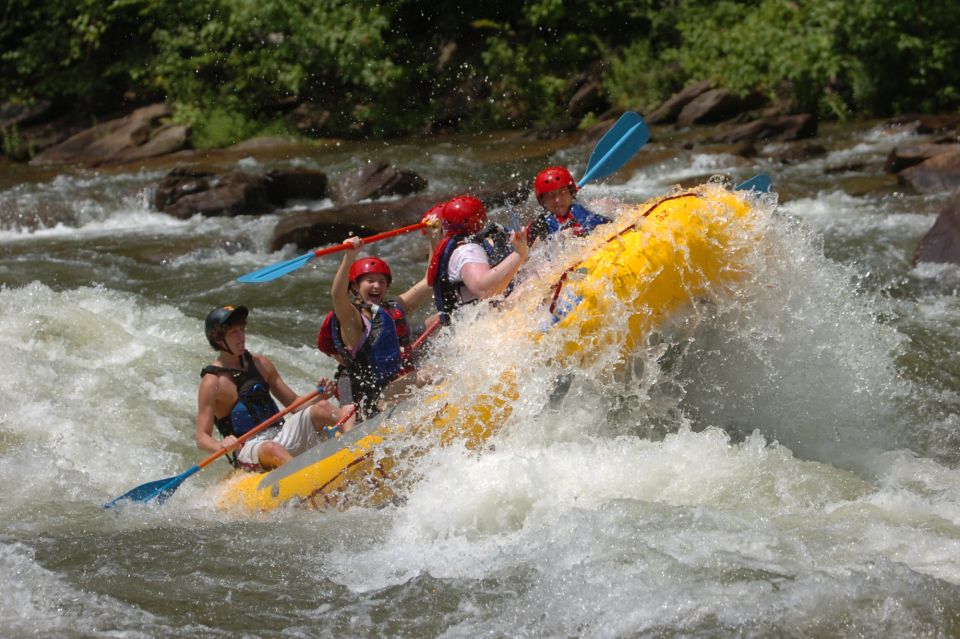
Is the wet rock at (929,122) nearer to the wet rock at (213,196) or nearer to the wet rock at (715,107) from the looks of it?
the wet rock at (715,107)

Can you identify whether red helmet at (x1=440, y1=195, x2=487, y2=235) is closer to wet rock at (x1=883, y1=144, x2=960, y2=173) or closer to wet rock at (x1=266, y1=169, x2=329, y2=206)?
wet rock at (x1=883, y1=144, x2=960, y2=173)

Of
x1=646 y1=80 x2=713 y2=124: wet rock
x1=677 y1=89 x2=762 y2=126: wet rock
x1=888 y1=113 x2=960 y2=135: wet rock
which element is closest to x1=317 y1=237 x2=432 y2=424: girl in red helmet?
x1=888 y1=113 x2=960 y2=135: wet rock

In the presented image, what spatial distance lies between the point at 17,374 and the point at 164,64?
39.3 feet

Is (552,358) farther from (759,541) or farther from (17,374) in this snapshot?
(17,374)

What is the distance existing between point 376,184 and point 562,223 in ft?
22.2

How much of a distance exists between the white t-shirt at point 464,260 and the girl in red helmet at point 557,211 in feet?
1.00

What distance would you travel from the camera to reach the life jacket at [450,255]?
5246 mm

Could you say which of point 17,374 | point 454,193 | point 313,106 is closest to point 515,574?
point 17,374

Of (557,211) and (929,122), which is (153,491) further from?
(929,122)

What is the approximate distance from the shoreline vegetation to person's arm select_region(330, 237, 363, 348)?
32.6 feet

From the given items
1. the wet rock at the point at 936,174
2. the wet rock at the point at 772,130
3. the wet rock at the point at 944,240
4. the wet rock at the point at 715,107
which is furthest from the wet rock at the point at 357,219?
the wet rock at the point at 715,107

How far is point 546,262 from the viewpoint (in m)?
5.11

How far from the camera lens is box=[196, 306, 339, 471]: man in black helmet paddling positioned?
17.0 ft

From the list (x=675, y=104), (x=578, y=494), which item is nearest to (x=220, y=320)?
(x=578, y=494)
